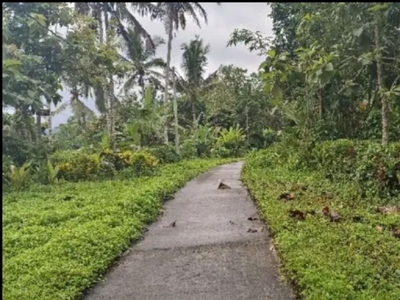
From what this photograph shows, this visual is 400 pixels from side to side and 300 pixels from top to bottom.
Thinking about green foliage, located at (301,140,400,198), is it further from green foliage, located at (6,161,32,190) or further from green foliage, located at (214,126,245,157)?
green foliage, located at (214,126,245,157)

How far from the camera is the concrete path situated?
3.27m

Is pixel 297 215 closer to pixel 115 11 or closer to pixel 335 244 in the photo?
pixel 335 244

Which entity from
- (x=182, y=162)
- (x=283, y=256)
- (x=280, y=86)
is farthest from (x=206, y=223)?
(x=182, y=162)

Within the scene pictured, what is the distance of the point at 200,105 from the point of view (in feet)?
50.5

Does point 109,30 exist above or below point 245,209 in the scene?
above

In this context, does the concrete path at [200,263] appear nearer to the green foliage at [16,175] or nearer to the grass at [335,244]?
the grass at [335,244]

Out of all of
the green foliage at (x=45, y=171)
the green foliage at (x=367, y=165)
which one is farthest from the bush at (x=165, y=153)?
the green foliage at (x=45, y=171)

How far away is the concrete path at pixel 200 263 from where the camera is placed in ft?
10.7

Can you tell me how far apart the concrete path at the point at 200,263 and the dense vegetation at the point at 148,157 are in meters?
0.17

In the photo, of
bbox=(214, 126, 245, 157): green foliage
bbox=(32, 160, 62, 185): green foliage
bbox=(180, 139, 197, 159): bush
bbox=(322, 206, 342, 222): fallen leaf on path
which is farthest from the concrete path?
bbox=(214, 126, 245, 157): green foliage

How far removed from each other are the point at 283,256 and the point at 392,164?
2.46m

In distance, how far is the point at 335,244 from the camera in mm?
3844

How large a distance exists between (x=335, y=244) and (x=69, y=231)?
96.8 inches

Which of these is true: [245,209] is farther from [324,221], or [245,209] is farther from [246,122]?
[246,122]
